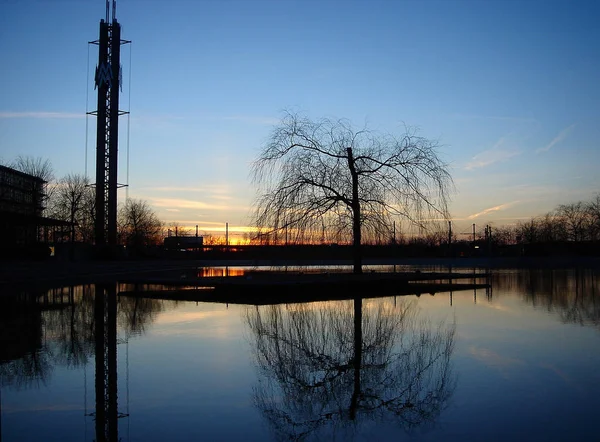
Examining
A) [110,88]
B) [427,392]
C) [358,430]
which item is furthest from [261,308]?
[110,88]

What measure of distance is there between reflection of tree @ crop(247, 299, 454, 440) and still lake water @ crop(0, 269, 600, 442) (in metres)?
0.02

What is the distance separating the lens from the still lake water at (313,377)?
5.54 m

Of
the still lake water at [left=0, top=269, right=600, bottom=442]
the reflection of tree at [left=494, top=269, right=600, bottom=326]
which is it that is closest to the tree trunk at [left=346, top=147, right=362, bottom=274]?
the reflection of tree at [left=494, top=269, right=600, bottom=326]

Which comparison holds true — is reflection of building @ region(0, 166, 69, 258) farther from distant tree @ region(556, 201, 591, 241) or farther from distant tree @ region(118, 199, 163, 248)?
distant tree @ region(556, 201, 591, 241)

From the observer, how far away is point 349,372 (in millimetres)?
7734

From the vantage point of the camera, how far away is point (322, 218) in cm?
2203

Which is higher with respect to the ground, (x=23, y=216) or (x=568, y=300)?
(x=23, y=216)

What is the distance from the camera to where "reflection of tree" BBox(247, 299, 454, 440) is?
593 cm

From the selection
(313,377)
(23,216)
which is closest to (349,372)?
(313,377)

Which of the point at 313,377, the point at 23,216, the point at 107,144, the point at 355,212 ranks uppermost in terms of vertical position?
the point at 107,144

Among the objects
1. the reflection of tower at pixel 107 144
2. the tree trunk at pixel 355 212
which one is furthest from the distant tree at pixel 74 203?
the tree trunk at pixel 355 212

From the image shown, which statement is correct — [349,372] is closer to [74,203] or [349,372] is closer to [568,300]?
[568,300]

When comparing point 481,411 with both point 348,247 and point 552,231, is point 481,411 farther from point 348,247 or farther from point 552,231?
point 552,231

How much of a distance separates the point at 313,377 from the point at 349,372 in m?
0.56
